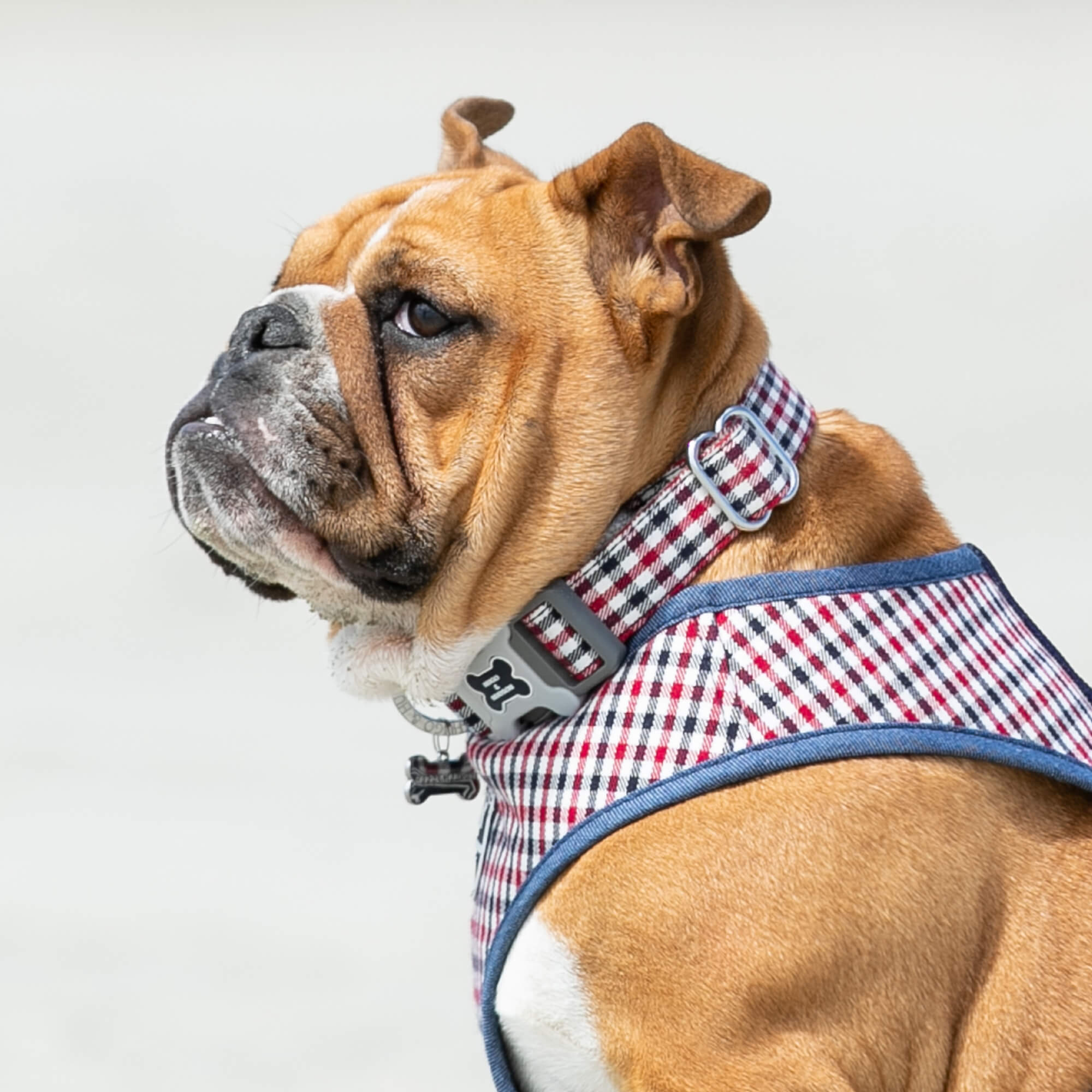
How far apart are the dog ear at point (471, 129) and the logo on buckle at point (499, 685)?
3.09 ft

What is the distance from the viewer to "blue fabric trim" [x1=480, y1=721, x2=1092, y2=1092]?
7.51ft

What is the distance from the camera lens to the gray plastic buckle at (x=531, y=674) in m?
2.43

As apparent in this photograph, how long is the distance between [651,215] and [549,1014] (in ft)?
3.75

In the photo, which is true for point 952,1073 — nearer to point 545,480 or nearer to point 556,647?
point 556,647

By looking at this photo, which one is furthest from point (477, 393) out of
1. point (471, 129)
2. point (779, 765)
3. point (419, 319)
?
point (471, 129)

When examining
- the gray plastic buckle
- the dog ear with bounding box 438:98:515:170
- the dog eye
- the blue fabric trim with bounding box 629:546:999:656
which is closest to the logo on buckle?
the gray plastic buckle

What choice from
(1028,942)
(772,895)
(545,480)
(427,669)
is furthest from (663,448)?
(1028,942)

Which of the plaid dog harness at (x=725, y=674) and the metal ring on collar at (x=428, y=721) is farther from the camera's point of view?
the metal ring on collar at (x=428, y=721)

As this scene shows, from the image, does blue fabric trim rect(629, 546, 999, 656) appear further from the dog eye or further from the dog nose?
the dog nose

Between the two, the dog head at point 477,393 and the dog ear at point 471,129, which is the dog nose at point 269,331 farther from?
the dog ear at point 471,129

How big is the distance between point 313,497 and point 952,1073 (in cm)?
119

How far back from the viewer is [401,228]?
256 centimetres

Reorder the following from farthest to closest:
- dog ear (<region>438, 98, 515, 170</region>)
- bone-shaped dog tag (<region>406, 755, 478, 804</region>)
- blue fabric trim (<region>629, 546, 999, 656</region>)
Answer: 1. dog ear (<region>438, 98, 515, 170</region>)
2. bone-shaped dog tag (<region>406, 755, 478, 804</region>)
3. blue fabric trim (<region>629, 546, 999, 656</region>)

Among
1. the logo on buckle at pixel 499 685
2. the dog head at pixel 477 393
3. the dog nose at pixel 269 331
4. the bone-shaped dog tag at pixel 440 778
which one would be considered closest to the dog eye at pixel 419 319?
the dog head at pixel 477 393
